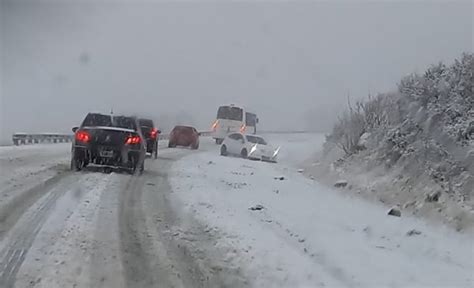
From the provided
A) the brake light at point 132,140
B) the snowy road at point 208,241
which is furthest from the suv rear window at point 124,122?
the snowy road at point 208,241

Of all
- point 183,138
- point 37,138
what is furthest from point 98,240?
point 37,138

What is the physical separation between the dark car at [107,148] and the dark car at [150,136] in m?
8.75

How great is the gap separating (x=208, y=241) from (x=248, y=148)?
82.0 feet

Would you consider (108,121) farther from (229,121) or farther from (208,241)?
(229,121)

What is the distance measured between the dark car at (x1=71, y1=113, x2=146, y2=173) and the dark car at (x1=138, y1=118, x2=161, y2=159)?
28.7 ft

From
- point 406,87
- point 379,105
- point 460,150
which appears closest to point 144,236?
point 460,150

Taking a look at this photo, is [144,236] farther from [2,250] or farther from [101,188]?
[101,188]

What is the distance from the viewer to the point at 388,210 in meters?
12.9

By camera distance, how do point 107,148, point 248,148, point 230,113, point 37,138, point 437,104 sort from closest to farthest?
1. point 437,104
2. point 107,148
3. point 248,148
4. point 37,138
5. point 230,113

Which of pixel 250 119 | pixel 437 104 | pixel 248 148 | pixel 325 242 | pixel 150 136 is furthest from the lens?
pixel 250 119

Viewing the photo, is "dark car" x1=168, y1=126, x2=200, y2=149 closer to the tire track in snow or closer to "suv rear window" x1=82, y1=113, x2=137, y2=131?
"suv rear window" x1=82, y1=113, x2=137, y2=131

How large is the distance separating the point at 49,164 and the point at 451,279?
1471 centimetres

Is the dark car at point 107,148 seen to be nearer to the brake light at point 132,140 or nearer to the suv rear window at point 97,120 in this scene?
the brake light at point 132,140

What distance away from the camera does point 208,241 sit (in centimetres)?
891
